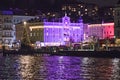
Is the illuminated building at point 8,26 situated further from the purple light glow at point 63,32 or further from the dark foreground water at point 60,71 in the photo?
the dark foreground water at point 60,71

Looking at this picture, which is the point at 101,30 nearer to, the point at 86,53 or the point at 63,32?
the point at 63,32

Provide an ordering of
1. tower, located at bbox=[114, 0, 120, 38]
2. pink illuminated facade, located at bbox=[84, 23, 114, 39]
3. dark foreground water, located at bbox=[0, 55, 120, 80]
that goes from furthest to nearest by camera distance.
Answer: pink illuminated facade, located at bbox=[84, 23, 114, 39], tower, located at bbox=[114, 0, 120, 38], dark foreground water, located at bbox=[0, 55, 120, 80]

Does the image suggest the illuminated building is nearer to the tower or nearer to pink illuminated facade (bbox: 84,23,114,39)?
pink illuminated facade (bbox: 84,23,114,39)

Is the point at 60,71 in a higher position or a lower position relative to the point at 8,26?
lower

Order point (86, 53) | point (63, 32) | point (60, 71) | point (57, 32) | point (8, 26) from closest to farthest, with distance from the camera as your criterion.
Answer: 1. point (60, 71)
2. point (86, 53)
3. point (57, 32)
4. point (63, 32)
5. point (8, 26)

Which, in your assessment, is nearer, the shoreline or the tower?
the shoreline

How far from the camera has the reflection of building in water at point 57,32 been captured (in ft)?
461

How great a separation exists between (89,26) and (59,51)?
2652cm

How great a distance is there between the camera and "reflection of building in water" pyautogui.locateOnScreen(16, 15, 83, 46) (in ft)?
461

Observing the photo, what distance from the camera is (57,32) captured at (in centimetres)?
14175

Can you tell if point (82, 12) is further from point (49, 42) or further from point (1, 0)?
point (49, 42)

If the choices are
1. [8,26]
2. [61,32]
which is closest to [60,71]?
[61,32]

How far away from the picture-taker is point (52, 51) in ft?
416

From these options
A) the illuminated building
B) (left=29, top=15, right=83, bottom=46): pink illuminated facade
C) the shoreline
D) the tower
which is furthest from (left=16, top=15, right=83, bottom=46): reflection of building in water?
the tower
